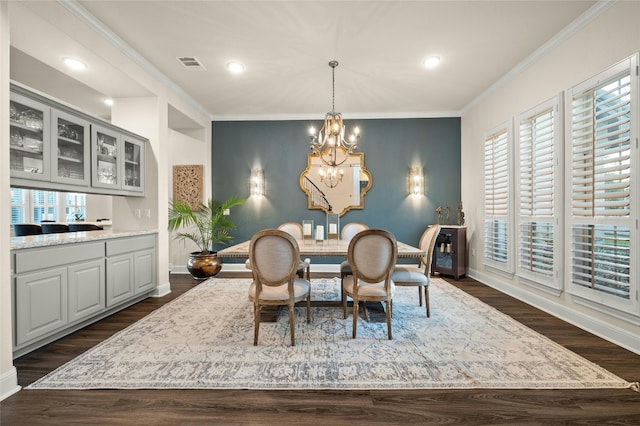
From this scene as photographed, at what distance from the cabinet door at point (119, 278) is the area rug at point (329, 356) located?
430mm

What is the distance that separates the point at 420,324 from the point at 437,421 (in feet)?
4.50

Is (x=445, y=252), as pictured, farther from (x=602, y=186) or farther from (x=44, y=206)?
(x=44, y=206)

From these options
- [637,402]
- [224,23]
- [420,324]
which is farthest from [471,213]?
[224,23]

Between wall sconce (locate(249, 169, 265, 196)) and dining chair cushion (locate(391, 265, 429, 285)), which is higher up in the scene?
wall sconce (locate(249, 169, 265, 196))

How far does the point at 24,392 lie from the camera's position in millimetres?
1831

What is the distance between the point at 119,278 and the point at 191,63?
268cm

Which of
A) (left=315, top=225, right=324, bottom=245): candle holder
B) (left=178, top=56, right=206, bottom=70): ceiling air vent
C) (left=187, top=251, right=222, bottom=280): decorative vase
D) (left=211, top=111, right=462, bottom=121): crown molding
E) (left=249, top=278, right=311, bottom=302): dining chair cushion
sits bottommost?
(left=187, top=251, right=222, bottom=280): decorative vase

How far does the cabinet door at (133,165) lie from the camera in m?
3.70

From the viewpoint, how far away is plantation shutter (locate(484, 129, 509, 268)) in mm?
4105

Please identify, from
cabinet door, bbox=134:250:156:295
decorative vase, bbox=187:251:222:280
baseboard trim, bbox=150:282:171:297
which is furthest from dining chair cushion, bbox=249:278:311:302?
decorative vase, bbox=187:251:222:280

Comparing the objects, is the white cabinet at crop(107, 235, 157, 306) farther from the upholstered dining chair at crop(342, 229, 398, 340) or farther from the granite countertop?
the upholstered dining chair at crop(342, 229, 398, 340)

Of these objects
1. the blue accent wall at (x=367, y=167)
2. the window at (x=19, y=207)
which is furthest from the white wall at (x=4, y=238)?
the window at (x=19, y=207)

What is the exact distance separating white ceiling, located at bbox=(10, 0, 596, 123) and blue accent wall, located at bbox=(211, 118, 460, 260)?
3.28ft

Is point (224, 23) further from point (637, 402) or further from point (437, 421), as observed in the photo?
point (637, 402)
